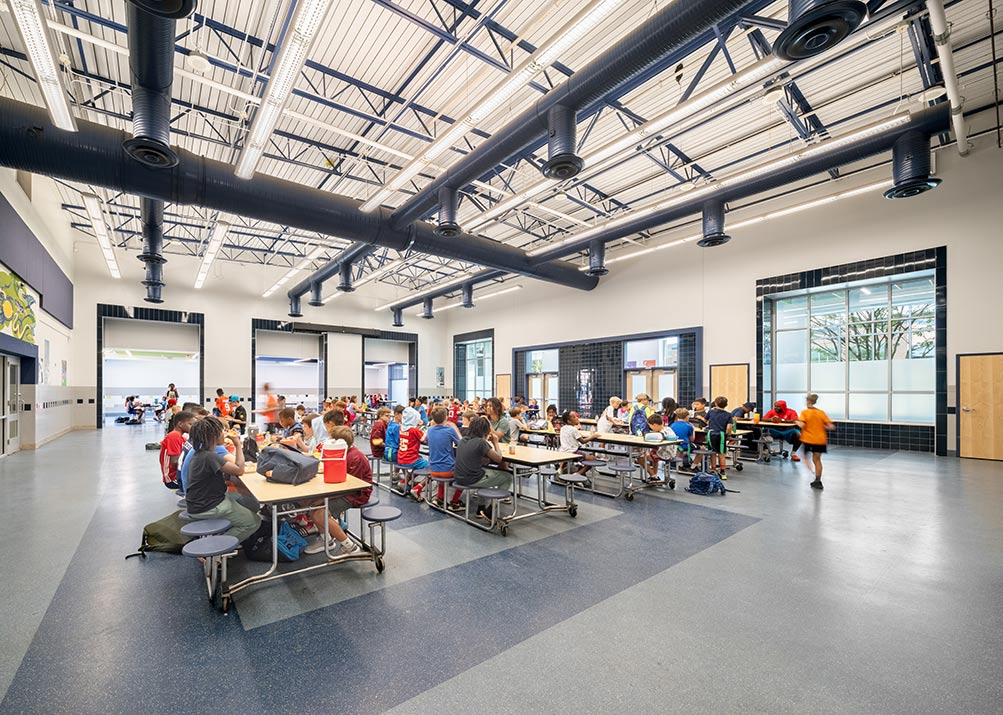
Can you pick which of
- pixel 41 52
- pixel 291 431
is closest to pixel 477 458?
pixel 291 431

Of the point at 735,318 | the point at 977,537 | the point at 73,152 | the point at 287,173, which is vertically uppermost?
the point at 287,173

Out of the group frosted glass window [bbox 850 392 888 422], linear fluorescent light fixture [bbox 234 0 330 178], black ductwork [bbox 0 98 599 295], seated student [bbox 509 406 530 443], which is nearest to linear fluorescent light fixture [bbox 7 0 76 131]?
black ductwork [bbox 0 98 599 295]

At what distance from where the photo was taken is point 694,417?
849 centimetres

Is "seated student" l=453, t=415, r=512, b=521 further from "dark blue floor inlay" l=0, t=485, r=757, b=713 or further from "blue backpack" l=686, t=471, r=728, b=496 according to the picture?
"blue backpack" l=686, t=471, r=728, b=496

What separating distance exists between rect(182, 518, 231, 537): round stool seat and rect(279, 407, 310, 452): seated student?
1570 mm

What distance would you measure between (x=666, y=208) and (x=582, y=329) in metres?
6.98

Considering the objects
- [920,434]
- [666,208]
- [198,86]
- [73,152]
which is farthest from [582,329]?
[73,152]

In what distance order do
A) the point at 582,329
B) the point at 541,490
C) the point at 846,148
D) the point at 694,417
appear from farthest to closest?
the point at 582,329 → the point at 694,417 → the point at 846,148 → the point at 541,490

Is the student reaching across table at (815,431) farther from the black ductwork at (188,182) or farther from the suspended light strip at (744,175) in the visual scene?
the black ductwork at (188,182)

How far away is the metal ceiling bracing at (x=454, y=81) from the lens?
18.3 feet

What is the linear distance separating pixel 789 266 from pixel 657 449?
706 cm

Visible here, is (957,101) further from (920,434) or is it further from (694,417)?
(920,434)

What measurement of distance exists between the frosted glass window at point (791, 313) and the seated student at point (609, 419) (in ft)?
18.8

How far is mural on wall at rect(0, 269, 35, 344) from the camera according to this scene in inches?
288
